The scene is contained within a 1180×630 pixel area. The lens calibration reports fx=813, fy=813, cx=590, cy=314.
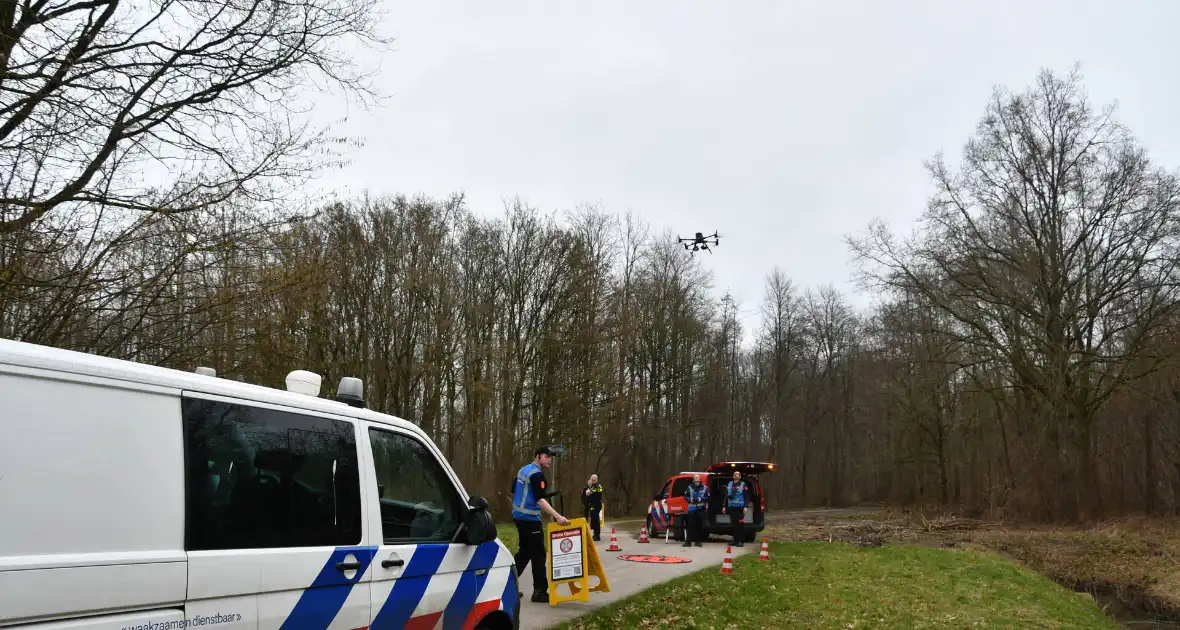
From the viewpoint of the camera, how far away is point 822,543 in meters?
21.7

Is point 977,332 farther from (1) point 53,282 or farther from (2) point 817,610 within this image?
(1) point 53,282

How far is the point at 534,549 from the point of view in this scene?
9742mm

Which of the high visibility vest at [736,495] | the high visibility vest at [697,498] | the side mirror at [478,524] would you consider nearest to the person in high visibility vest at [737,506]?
the high visibility vest at [736,495]

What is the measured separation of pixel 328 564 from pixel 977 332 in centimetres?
3341

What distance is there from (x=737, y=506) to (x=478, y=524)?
14.9 meters

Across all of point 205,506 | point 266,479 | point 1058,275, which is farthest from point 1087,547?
point 205,506

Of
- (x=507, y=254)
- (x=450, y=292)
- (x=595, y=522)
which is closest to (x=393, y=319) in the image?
(x=450, y=292)

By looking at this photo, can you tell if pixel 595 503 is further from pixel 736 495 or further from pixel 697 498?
pixel 736 495

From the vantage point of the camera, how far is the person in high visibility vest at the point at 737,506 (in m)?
19.0

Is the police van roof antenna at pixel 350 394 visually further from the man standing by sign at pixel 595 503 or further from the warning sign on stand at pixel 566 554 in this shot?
the man standing by sign at pixel 595 503

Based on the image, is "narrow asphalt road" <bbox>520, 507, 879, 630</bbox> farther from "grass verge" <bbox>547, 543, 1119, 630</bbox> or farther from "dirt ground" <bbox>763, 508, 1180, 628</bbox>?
"dirt ground" <bbox>763, 508, 1180, 628</bbox>

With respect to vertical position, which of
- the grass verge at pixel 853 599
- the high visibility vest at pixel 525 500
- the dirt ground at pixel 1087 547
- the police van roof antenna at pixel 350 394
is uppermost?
the police van roof antenna at pixel 350 394

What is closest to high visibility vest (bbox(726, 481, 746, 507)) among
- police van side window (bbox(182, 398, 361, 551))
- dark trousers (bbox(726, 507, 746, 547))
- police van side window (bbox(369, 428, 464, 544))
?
dark trousers (bbox(726, 507, 746, 547))

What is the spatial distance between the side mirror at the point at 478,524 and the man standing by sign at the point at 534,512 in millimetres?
3681
